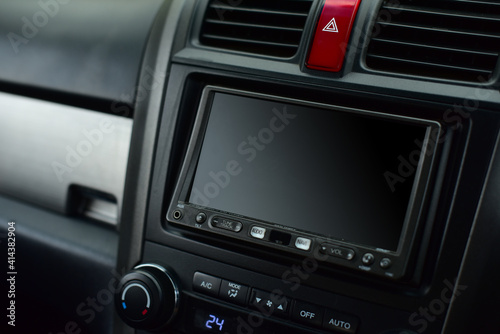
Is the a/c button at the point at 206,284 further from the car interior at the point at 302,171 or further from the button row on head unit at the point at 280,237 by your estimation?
the button row on head unit at the point at 280,237

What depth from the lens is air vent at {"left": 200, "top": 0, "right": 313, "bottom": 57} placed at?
944mm

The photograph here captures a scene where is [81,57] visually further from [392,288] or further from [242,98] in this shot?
[392,288]

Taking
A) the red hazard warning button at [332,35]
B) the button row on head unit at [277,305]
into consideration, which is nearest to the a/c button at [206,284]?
the button row on head unit at [277,305]

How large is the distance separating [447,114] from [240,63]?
345 mm

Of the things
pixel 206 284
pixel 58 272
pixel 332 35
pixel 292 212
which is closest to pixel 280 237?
pixel 292 212

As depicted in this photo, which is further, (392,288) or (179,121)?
(179,121)

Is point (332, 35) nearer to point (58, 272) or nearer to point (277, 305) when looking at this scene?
point (277, 305)

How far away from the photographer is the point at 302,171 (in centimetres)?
87

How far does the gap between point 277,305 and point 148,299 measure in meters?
0.22

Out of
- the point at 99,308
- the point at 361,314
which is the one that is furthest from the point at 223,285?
the point at 99,308

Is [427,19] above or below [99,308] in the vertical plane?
above

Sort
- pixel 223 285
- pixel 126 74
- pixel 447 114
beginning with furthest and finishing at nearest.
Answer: pixel 126 74
pixel 223 285
pixel 447 114

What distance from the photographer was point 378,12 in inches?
34.5

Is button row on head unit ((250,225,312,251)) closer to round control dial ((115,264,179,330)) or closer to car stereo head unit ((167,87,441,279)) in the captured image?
car stereo head unit ((167,87,441,279))
